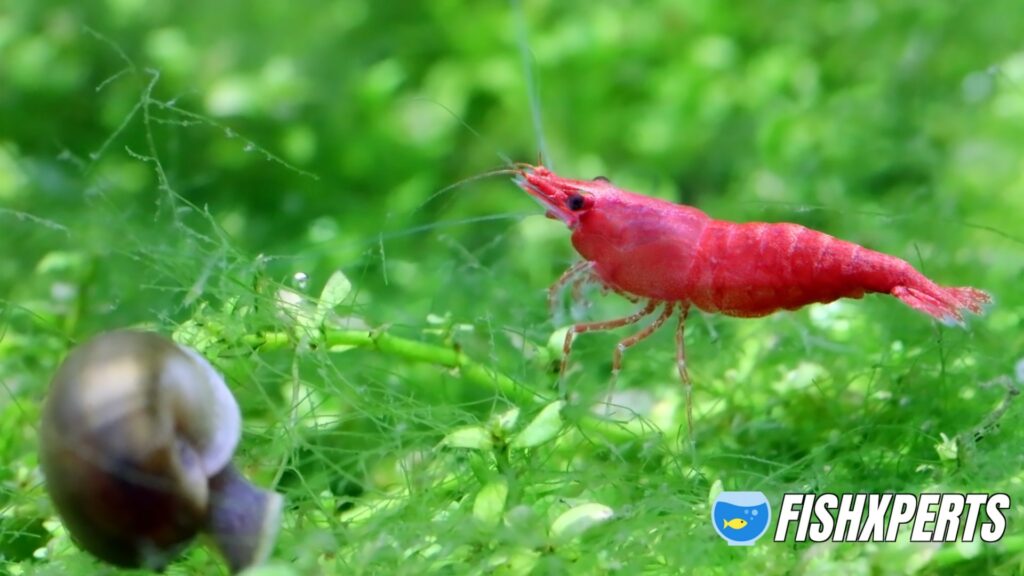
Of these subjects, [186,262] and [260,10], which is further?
[260,10]

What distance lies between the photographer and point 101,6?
5020 mm

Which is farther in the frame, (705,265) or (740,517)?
(705,265)

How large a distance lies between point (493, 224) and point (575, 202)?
1679 mm

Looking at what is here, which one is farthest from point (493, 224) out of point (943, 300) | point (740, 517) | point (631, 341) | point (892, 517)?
point (892, 517)

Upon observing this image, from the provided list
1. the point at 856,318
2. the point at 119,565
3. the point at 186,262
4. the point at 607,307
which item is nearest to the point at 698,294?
the point at 856,318

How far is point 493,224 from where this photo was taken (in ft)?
14.6

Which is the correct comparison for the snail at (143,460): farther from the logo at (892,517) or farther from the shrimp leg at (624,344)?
the shrimp leg at (624,344)

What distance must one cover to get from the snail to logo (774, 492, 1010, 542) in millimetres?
1041

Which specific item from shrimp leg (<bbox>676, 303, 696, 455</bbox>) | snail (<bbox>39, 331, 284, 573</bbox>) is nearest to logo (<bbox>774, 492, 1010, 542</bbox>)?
shrimp leg (<bbox>676, 303, 696, 455</bbox>)

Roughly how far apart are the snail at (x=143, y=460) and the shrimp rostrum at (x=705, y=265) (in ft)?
3.42

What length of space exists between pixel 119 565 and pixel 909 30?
5.05 meters

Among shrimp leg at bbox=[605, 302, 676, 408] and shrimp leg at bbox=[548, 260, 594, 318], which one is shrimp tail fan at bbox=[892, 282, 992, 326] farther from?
shrimp leg at bbox=[548, 260, 594, 318]

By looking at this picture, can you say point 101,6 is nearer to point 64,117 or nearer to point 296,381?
point 64,117

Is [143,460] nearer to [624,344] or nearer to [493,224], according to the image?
[624,344]
